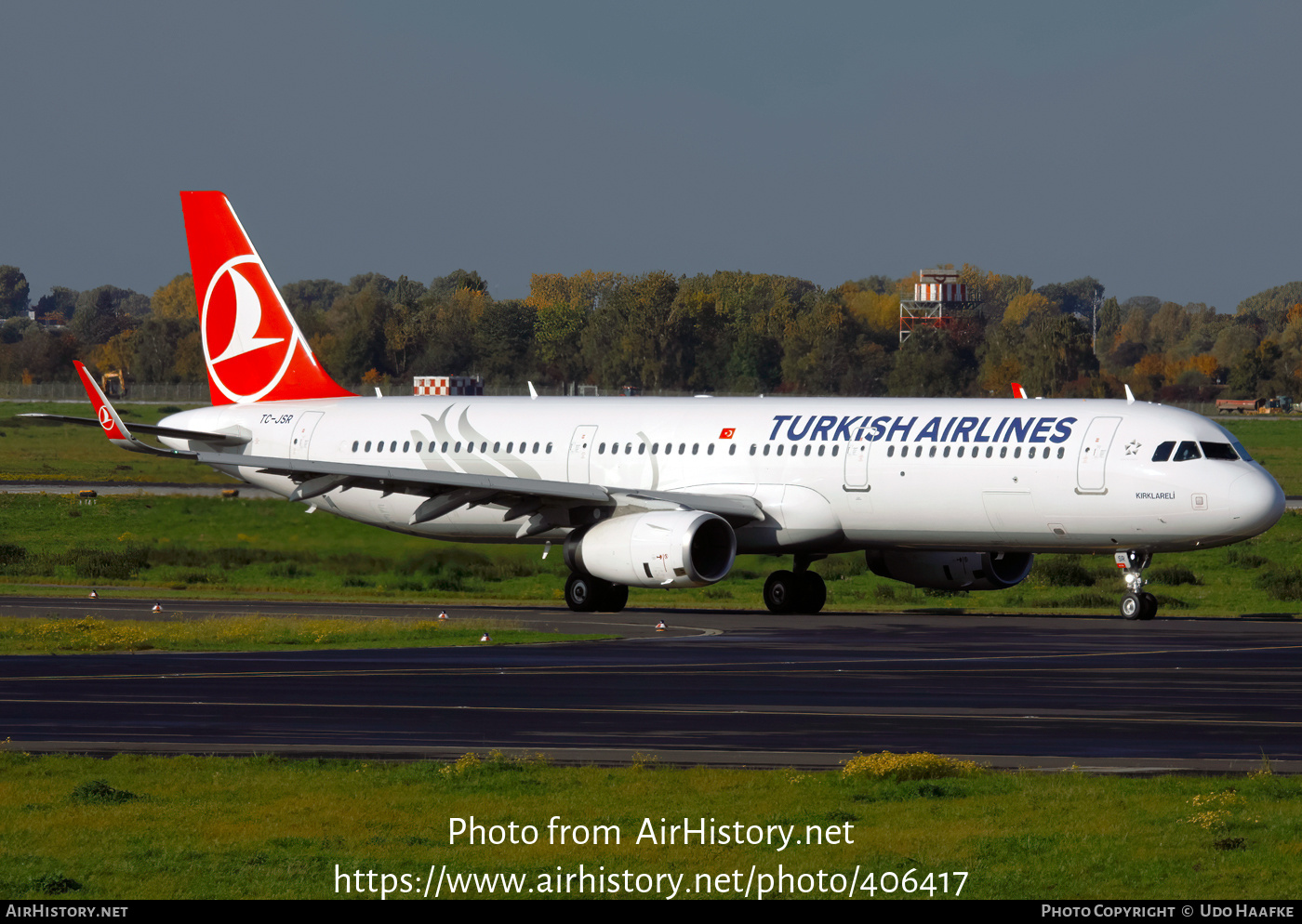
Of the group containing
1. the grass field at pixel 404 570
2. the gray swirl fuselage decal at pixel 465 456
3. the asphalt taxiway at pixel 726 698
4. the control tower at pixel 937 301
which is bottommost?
the grass field at pixel 404 570

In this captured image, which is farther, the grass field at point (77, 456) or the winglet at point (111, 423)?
the grass field at point (77, 456)

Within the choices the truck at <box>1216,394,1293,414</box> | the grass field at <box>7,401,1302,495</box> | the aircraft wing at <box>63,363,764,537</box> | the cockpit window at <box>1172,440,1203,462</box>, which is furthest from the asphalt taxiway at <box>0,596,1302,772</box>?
the truck at <box>1216,394,1293,414</box>

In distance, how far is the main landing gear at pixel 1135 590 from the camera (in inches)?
1500

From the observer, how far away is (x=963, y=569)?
41.3 m

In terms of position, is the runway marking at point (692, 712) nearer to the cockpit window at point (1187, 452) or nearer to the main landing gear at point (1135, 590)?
the cockpit window at point (1187, 452)

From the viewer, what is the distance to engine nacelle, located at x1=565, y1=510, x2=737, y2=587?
37.8 meters

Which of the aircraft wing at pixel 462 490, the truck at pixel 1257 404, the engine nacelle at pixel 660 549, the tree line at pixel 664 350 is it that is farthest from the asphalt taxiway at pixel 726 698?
the truck at pixel 1257 404

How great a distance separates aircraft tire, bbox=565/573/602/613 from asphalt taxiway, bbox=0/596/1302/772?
16.3 feet

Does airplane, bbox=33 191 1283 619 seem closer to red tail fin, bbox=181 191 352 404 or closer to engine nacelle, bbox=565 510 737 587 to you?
engine nacelle, bbox=565 510 737 587

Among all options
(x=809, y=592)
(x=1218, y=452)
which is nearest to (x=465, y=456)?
(x=809, y=592)

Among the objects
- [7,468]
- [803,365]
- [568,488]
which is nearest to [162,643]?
[568,488]

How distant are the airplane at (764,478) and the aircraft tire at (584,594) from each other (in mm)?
43

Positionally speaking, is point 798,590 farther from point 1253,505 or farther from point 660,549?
point 1253,505
